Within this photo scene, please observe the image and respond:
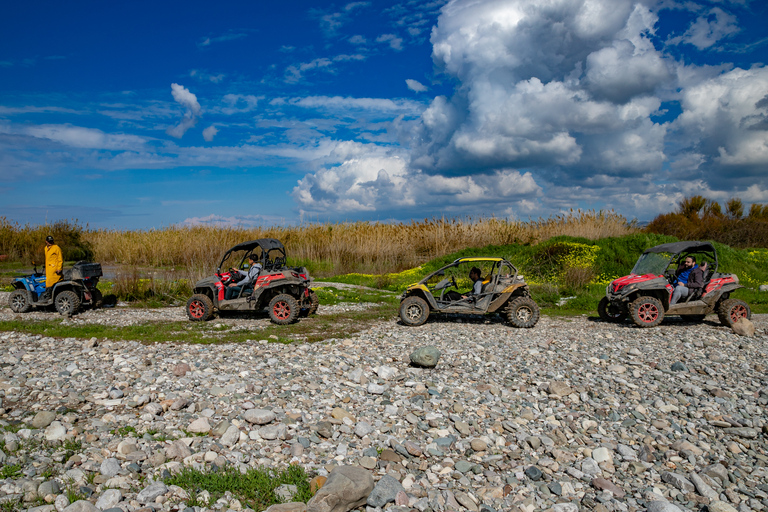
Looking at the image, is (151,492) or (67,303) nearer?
(151,492)

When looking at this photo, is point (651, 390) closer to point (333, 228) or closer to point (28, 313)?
point (28, 313)

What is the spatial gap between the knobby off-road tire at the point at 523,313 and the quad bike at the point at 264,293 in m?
4.72

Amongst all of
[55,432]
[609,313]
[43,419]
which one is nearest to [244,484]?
[55,432]

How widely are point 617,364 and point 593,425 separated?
246 centimetres

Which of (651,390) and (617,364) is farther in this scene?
(617,364)

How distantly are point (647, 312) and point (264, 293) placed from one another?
8732mm

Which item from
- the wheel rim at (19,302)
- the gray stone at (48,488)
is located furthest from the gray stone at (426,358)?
the wheel rim at (19,302)

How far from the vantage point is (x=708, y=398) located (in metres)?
6.09

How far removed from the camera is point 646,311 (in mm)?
10445

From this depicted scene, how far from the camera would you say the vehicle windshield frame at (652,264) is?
35.3 feet

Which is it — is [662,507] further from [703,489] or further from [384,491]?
[384,491]

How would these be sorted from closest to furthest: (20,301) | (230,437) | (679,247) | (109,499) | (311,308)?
(109,499) → (230,437) → (679,247) → (311,308) → (20,301)

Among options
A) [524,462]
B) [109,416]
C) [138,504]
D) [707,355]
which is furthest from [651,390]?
[109,416]

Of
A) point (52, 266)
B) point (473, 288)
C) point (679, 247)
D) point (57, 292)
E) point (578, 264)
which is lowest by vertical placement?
point (57, 292)
